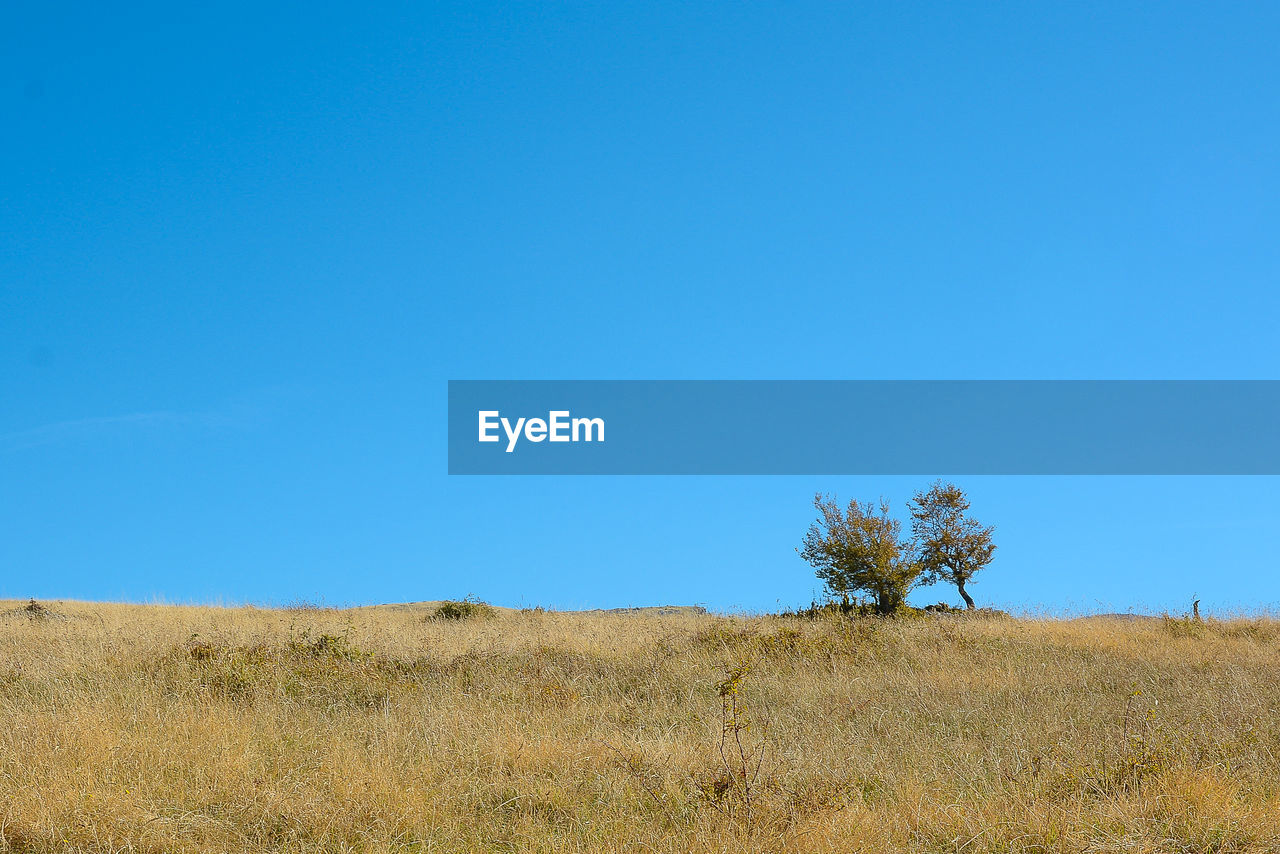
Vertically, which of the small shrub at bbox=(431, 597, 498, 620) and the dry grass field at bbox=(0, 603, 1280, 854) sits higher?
the small shrub at bbox=(431, 597, 498, 620)

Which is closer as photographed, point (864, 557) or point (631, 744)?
point (631, 744)

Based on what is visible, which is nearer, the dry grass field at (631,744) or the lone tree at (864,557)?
the dry grass field at (631,744)

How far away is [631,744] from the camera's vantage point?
31.5ft

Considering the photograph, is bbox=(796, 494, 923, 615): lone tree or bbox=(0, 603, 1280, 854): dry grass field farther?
bbox=(796, 494, 923, 615): lone tree

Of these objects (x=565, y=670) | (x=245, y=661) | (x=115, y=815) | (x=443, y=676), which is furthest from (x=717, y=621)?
(x=115, y=815)

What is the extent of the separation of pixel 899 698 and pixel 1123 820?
5237mm

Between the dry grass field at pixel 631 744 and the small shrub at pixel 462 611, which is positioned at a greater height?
the small shrub at pixel 462 611

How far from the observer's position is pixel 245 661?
13977mm

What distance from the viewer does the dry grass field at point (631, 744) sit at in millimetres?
7477

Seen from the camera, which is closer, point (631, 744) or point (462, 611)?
point (631, 744)

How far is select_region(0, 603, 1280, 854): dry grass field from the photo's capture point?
7477 millimetres

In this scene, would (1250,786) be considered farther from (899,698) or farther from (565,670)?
(565,670)

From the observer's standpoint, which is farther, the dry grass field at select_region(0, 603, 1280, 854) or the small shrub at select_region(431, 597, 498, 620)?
the small shrub at select_region(431, 597, 498, 620)

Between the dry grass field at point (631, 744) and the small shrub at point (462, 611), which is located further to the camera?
the small shrub at point (462, 611)
